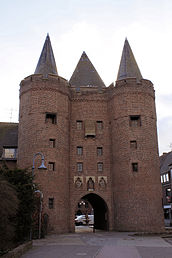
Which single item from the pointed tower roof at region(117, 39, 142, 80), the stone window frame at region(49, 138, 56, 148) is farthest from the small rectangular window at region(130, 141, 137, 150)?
the stone window frame at region(49, 138, 56, 148)

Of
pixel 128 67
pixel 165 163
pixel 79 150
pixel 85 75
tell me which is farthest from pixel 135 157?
pixel 165 163

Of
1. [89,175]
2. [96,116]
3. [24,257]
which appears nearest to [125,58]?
[96,116]

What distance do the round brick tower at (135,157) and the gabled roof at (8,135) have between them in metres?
13.1

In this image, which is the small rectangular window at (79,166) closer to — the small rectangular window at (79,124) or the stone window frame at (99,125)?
the small rectangular window at (79,124)

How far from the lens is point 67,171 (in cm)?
3634

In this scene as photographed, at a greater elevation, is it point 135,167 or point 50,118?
point 50,118

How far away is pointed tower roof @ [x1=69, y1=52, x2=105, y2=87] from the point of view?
4297cm

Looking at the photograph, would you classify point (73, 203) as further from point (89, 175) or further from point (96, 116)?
point (96, 116)

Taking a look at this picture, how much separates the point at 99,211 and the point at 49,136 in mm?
12151

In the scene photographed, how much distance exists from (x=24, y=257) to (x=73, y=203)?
810 inches

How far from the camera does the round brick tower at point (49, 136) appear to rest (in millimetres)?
33500

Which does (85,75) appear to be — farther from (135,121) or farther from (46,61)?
(135,121)

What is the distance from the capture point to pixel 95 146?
1494 inches

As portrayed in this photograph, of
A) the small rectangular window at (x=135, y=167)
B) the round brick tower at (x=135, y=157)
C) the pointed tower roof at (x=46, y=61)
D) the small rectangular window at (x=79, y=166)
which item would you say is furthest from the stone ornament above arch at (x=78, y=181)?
the pointed tower roof at (x=46, y=61)
